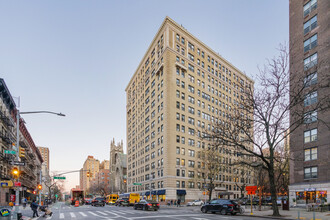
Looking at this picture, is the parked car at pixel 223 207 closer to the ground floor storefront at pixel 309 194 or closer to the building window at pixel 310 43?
the ground floor storefront at pixel 309 194

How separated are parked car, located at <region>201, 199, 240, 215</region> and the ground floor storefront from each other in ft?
53.5

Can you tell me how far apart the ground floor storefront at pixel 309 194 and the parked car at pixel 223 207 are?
1632 centimetres

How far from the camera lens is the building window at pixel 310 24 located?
40812 mm

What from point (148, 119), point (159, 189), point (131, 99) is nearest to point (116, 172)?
point (131, 99)

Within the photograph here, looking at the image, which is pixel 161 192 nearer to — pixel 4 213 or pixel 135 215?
pixel 135 215

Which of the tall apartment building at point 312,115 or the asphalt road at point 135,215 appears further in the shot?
the tall apartment building at point 312,115

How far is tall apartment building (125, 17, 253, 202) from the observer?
62.0 meters

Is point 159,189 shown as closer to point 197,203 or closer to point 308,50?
point 197,203

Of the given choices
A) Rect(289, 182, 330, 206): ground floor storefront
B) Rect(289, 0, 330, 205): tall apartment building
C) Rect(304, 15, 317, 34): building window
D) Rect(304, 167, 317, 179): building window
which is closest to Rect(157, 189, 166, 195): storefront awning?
Rect(289, 182, 330, 206): ground floor storefront

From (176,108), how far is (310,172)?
33746 millimetres

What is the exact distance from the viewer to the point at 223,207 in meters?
26.2

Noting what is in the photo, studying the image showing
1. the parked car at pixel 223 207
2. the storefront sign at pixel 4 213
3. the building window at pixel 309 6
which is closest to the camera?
the storefront sign at pixel 4 213

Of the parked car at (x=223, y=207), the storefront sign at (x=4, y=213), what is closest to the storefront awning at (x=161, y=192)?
the parked car at (x=223, y=207)

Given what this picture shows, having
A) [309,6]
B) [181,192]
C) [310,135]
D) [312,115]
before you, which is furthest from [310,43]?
[181,192]
